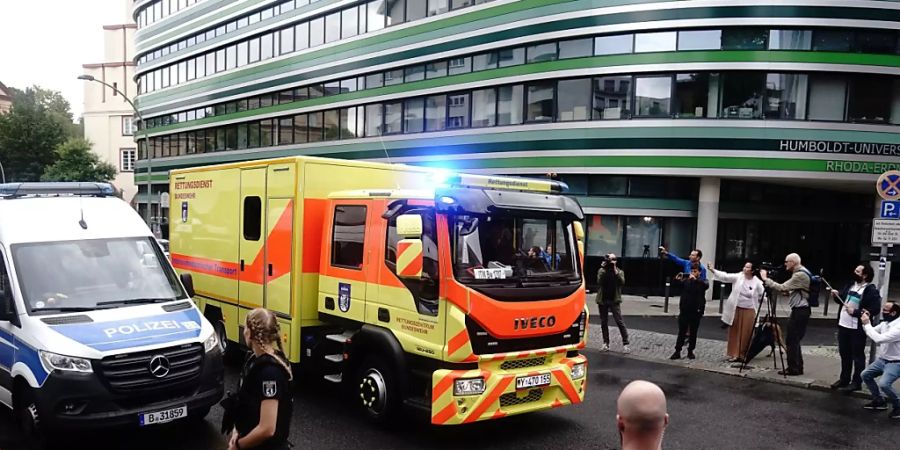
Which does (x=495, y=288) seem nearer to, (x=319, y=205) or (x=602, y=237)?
(x=319, y=205)

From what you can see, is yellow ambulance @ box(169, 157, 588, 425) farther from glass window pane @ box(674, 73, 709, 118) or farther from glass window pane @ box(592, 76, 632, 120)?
glass window pane @ box(674, 73, 709, 118)

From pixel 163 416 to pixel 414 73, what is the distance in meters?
21.1

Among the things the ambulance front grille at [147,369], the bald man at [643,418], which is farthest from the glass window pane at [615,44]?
the bald man at [643,418]

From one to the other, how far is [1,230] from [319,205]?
337cm

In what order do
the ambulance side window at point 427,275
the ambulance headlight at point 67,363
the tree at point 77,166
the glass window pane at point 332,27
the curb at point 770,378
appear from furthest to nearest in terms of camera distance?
the tree at point 77,166 < the glass window pane at point 332,27 < the curb at point 770,378 < the ambulance side window at point 427,275 < the ambulance headlight at point 67,363

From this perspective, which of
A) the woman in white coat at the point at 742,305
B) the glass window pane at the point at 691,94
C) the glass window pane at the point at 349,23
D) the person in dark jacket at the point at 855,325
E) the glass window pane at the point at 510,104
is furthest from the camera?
the glass window pane at the point at 349,23

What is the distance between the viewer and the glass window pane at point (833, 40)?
18844 millimetres

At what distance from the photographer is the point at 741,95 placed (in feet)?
62.7

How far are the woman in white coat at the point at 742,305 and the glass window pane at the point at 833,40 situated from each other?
11.7m

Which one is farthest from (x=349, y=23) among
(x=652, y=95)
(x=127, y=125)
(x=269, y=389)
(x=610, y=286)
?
(x=127, y=125)

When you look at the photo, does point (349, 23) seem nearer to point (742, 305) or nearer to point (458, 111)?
point (458, 111)

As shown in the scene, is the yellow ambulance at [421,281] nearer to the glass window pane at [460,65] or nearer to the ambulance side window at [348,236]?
the ambulance side window at [348,236]

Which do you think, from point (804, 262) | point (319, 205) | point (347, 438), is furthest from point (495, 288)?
point (804, 262)

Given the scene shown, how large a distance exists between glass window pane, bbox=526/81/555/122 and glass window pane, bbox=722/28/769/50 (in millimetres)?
5497
